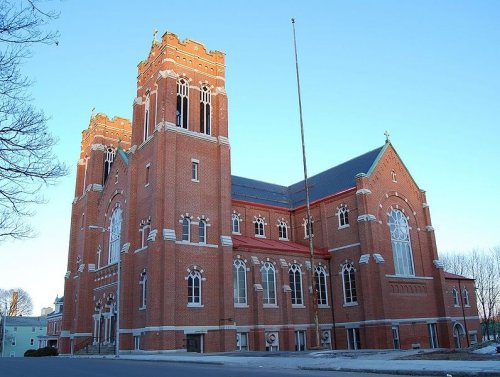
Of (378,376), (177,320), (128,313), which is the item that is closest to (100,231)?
(128,313)

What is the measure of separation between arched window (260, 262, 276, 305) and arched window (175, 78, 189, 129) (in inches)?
512

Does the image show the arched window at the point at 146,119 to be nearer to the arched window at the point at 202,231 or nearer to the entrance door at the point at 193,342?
the arched window at the point at 202,231

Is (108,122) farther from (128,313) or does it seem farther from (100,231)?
(128,313)

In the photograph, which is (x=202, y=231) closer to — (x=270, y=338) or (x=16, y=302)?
(x=270, y=338)

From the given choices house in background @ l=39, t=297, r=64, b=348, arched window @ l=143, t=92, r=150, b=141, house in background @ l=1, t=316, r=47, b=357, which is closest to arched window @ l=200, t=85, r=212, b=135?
arched window @ l=143, t=92, r=150, b=141

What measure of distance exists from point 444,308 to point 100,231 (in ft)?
105

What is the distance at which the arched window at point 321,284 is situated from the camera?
40844 millimetres

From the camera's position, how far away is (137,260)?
35688 millimetres

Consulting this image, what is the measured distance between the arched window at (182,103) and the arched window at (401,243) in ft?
65.6

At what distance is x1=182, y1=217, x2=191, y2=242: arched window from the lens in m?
34.2

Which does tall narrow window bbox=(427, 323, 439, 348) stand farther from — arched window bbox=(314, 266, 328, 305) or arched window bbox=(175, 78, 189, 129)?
arched window bbox=(175, 78, 189, 129)

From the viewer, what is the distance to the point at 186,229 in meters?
34.5

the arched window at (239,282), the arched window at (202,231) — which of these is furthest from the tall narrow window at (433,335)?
the arched window at (202,231)

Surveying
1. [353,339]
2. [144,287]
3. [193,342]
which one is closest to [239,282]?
[193,342]
